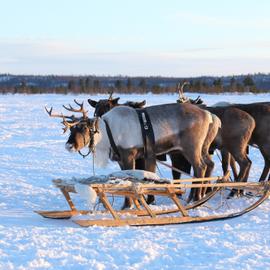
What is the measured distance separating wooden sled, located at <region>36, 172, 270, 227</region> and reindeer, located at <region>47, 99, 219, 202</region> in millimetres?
744

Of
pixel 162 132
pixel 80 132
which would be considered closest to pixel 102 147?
pixel 80 132

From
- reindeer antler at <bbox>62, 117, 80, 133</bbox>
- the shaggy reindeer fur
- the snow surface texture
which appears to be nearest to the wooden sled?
the snow surface texture

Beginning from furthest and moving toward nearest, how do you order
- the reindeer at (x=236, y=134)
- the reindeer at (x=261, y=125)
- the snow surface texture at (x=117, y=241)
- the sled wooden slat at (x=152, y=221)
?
the reindeer at (x=261, y=125) → the reindeer at (x=236, y=134) → the sled wooden slat at (x=152, y=221) → the snow surface texture at (x=117, y=241)

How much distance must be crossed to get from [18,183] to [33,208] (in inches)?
81.8

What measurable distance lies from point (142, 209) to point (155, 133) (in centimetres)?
114

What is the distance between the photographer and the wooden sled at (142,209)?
23.2 ft

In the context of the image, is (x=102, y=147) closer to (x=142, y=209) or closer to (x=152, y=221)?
(x=142, y=209)

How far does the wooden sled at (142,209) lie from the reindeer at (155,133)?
744 mm

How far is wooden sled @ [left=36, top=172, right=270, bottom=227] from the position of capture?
279 inches

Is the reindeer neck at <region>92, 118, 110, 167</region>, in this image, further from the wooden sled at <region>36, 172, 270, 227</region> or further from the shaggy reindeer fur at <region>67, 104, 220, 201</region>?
the wooden sled at <region>36, 172, 270, 227</region>

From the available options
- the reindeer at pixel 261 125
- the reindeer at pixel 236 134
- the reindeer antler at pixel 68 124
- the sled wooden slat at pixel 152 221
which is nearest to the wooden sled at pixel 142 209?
the sled wooden slat at pixel 152 221

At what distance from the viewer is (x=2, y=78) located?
349 feet

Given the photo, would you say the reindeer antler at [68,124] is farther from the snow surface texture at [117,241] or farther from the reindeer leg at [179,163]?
the reindeer leg at [179,163]

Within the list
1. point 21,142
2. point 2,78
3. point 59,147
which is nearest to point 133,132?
point 59,147
